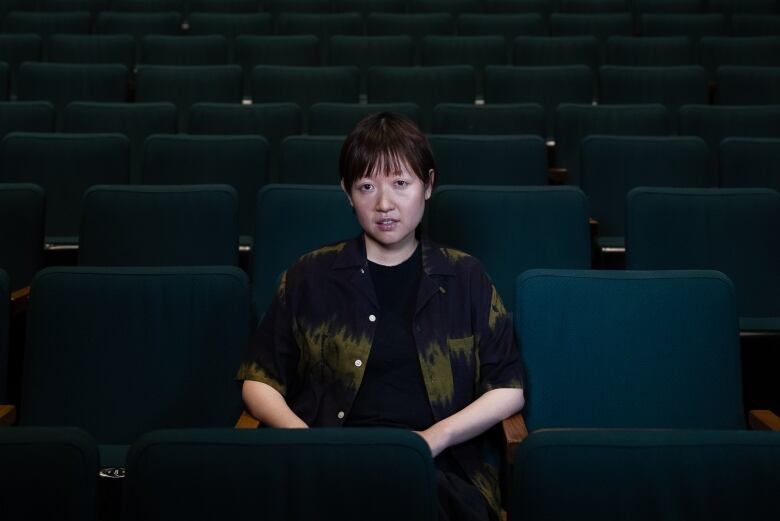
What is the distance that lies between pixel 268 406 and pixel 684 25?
1515 millimetres

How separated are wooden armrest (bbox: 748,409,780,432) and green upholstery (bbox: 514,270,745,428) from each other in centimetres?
3

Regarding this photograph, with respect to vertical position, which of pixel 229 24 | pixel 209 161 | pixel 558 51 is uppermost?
pixel 229 24

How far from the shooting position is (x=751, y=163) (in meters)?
1.08

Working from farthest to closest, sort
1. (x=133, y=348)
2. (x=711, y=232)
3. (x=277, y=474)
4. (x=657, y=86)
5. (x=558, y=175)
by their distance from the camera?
(x=657, y=86), (x=558, y=175), (x=711, y=232), (x=133, y=348), (x=277, y=474)

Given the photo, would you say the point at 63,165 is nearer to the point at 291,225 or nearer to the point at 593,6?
the point at 291,225

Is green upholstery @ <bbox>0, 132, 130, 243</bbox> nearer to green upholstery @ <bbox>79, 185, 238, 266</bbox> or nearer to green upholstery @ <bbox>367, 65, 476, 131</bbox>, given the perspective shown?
green upholstery @ <bbox>79, 185, 238, 266</bbox>

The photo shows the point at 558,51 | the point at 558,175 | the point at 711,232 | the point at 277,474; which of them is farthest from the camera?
the point at 558,51

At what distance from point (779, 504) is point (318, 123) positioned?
96cm

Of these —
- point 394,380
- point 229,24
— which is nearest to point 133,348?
point 394,380

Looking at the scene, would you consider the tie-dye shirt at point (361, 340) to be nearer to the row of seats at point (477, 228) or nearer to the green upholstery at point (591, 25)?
the row of seats at point (477, 228)

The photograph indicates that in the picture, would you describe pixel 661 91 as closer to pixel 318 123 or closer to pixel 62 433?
pixel 318 123

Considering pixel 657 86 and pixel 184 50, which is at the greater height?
pixel 184 50

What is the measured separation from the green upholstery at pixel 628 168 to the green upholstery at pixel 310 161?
29 centimetres

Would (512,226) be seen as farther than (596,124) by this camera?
No
